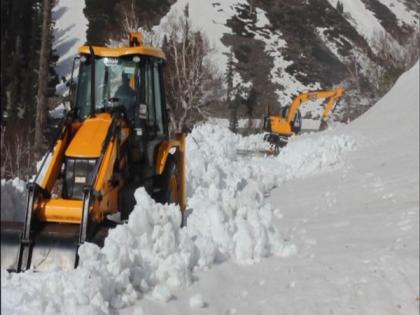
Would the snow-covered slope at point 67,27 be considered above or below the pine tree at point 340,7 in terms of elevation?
below

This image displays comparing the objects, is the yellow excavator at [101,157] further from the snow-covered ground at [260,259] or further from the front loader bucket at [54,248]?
the snow-covered ground at [260,259]

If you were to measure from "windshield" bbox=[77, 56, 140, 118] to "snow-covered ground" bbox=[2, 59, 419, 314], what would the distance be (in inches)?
45.5

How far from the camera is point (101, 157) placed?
452 cm

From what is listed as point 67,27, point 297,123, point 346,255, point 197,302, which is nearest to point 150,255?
point 197,302

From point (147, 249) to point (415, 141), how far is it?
13.9ft

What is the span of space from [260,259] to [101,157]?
1595mm

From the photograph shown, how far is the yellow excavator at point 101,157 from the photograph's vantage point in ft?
13.5

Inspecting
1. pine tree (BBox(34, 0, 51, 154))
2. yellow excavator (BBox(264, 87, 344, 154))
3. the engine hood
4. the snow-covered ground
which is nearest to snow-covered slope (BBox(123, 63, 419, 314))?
the snow-covered ground

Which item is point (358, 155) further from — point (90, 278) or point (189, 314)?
point (90, 278)

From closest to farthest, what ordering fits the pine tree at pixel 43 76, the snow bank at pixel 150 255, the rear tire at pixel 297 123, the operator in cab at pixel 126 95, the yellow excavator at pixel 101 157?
1. the pine tree at pixel 43 76
2. the snow bank at pixel 150 255
3. the yellow excavator at pixel 101 157
4. the operator in cab at pixel 126 95
5. the rear tire at pixel 297 123

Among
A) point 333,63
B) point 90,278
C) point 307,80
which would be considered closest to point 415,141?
point 333,63

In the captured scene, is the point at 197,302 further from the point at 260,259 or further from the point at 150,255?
the point at 260,259

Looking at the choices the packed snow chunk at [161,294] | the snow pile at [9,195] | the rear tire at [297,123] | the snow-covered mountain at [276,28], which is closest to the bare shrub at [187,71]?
the snow-covered mountain at [276,28]

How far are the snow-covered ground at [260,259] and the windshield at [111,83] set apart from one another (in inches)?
45.5
